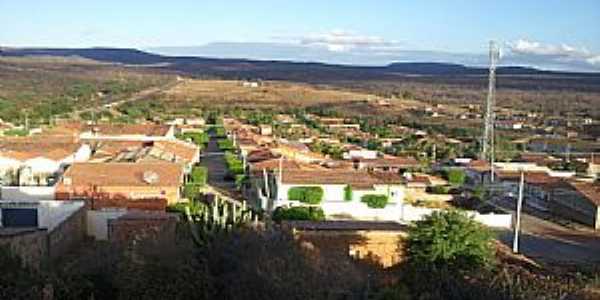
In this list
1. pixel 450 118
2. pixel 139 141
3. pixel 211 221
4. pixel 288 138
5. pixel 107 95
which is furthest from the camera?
pixel 107 95

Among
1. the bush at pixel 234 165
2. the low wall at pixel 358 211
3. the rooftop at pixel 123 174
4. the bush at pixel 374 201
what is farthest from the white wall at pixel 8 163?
the bush at pixel 374 201

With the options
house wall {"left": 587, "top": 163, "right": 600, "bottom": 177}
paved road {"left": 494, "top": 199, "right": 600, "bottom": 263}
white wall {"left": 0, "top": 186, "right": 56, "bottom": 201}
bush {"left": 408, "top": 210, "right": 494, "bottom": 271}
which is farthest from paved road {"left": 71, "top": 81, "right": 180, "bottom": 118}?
bush {"left": 408, "top": 210, "right": 494, "bottom": 271}

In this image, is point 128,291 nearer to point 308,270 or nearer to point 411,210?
point 308,270

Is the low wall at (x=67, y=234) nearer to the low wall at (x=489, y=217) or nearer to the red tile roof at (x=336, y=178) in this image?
the red tile roof at (x=336, y=178)

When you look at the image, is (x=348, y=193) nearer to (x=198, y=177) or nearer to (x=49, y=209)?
(x=198, y=177)

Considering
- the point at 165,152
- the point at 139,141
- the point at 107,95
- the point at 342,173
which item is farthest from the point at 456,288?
the point at 107,95

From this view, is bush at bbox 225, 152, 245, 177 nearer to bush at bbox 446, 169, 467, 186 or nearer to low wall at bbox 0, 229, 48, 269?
bush at bbox 446, 169, 467, 186

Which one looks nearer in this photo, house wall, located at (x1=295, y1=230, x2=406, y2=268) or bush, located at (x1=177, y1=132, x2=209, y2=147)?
house wall, located at (x1=295, y1=230, x2=406, y2=268)
